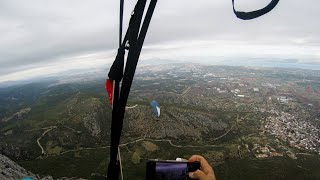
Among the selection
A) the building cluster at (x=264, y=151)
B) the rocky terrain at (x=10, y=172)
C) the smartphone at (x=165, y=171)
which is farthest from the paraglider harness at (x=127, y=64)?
the building cluster at (x=264, y=151)

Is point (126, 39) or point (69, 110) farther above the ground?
point (126, 39)

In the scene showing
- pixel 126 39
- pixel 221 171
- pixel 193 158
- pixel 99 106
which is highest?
pixel 126 39

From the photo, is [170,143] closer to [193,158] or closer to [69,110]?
[69,110]

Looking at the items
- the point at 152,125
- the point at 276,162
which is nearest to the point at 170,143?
the point at 152,125

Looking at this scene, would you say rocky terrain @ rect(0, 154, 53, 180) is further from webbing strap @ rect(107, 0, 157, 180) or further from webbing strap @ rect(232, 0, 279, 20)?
webbing strap @ rect(232, 0, 279, 20)

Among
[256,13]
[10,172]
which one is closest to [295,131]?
[10,172]

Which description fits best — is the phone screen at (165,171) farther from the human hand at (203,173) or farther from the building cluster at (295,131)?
the building cluster at (295,131)

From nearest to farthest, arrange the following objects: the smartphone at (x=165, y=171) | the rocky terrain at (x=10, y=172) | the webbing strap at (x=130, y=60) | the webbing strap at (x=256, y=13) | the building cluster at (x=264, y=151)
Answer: the webbing strap at (x=130, y=60) < the webbing strap at (x=256, y=13) < the smartphone at (x=165, y=171) < the rocky terrain at (x=10, y=172) < the building cluster at (x=264, y=151)
